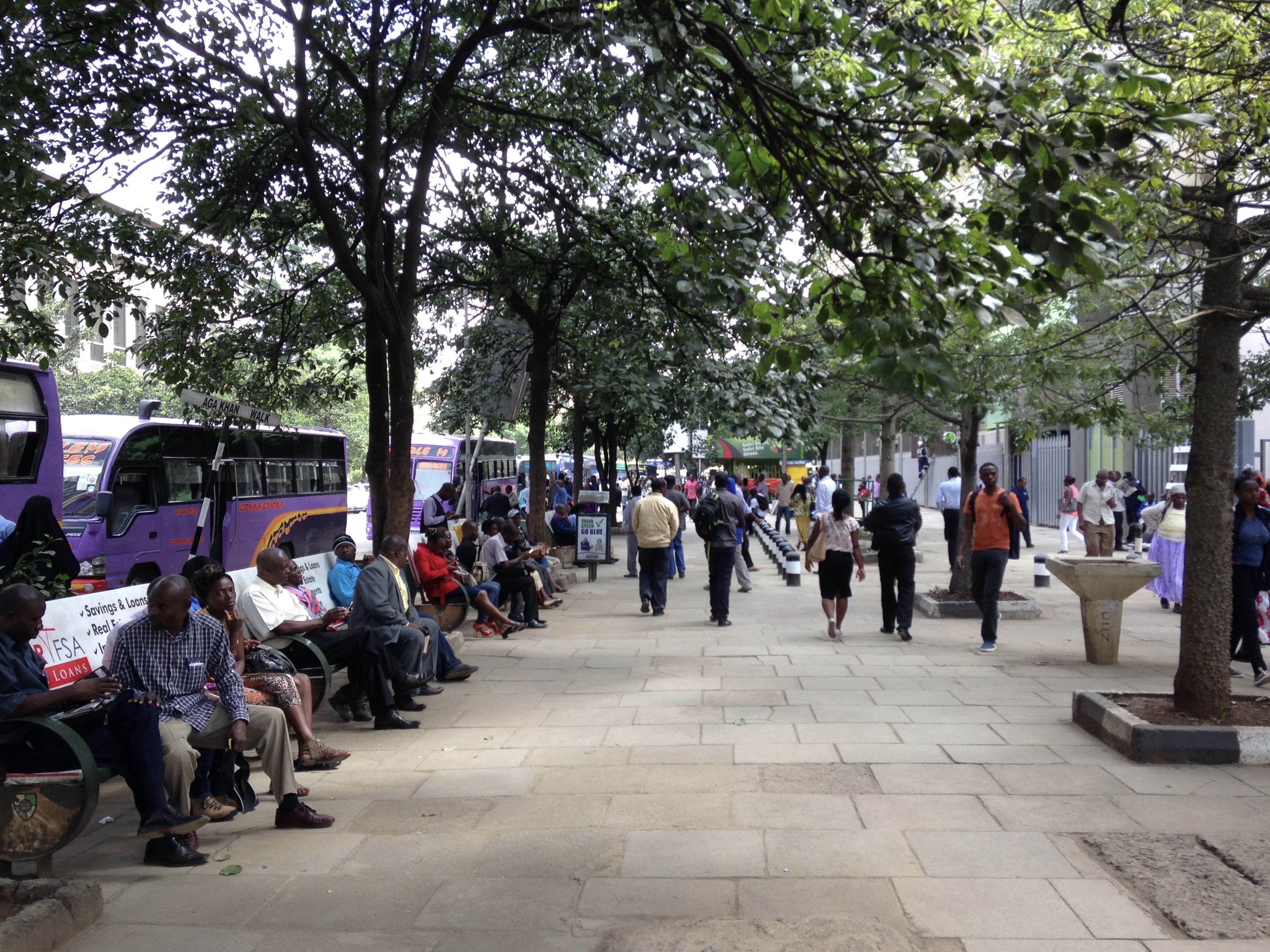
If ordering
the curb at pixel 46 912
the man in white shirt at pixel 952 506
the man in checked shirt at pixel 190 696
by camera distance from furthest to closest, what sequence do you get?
the man in white shirt at pixel 952 506, the man in checked shirt at pixel 190 696, the curb at pixel 46 912

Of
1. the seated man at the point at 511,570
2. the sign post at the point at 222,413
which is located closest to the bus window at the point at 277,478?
the sign post at the point at 222,413

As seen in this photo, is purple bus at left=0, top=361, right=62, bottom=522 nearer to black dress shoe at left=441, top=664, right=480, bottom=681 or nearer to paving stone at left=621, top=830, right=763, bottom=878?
black dress shoe at left=441, top=664, right=480, bottom=681

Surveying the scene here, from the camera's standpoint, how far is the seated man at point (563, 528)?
1984 cm

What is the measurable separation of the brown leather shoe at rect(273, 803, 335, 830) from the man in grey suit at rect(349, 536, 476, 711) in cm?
248

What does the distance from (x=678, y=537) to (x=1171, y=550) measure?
8248 mm

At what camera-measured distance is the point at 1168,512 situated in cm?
1246

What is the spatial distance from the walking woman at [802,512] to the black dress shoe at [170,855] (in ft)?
62.8

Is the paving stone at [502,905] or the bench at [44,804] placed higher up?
the bench at [44,804]

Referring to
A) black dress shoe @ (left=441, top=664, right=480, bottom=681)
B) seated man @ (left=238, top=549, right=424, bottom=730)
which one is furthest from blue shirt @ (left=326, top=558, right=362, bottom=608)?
black dress shoe @ (left=441, top=664, right=480, bottom=681)

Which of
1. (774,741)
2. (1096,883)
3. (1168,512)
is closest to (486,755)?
(774,741)

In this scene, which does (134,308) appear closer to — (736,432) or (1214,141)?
(736,432)

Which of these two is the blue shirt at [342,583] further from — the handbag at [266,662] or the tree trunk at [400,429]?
the handbag at [266,662]

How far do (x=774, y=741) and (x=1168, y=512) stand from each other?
7754mm

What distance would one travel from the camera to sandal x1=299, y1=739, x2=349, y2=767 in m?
6.49
